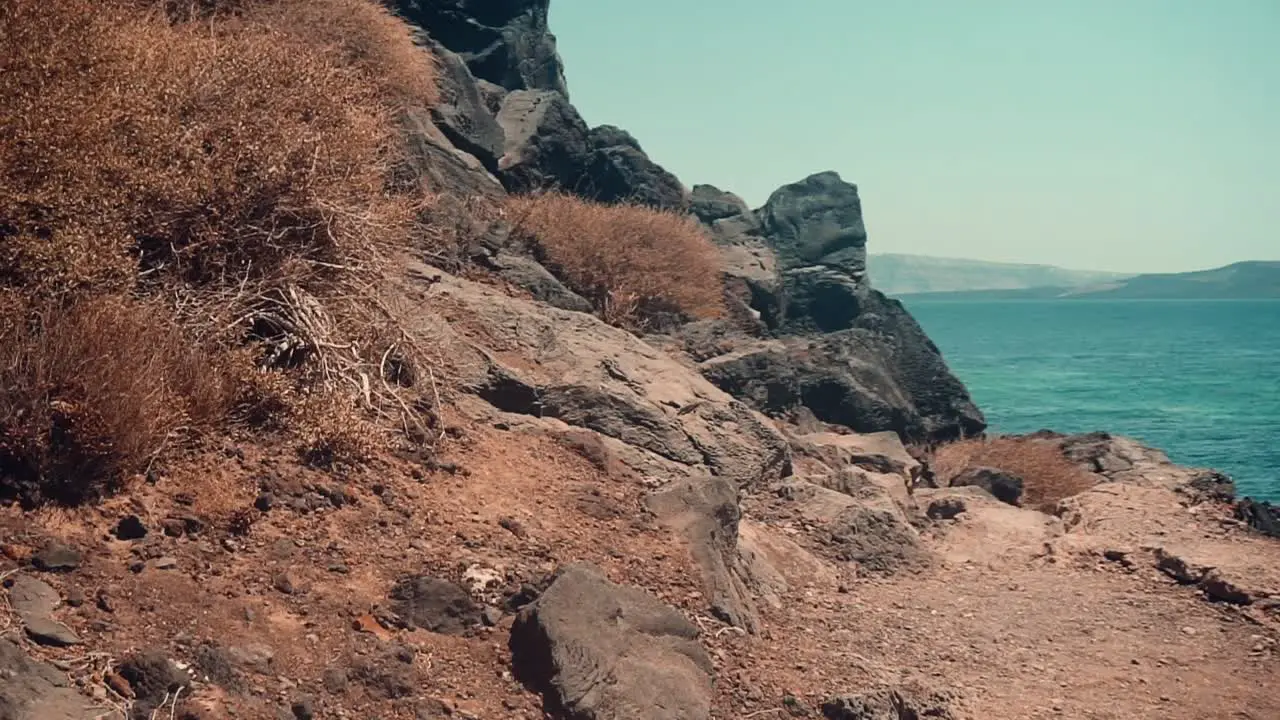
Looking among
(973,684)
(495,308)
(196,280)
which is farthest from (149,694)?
(495,308)

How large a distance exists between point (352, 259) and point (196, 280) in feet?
3.27

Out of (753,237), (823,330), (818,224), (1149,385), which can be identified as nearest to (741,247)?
(753,237)

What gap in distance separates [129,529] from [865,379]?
14133 mm

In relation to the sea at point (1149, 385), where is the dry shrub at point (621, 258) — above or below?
above

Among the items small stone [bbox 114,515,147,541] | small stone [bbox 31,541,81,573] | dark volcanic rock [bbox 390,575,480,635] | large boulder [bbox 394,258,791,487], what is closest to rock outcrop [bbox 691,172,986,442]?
large boulder [bbox 394,258,791,487]

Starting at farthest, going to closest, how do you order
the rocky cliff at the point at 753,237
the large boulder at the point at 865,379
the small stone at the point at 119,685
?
the rocky cliff at the point at 753,237 < the large boulder at the point at 865,379 < the small stone at the point at 119,685

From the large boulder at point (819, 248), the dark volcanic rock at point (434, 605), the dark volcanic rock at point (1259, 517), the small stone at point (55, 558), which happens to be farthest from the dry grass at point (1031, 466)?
the small stone at point (55, 558)

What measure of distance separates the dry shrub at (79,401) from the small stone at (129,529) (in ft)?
0.81

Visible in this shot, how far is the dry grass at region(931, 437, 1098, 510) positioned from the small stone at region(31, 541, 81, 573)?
11408mm

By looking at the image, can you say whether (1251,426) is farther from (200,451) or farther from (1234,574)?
(200,451)

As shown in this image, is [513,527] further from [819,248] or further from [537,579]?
[819,248]

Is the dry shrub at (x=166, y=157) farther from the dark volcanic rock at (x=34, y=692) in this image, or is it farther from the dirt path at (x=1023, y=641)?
the dirt path at (x=1023, y=641)

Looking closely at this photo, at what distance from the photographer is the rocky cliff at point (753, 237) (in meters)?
16.1

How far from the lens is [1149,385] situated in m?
56.6
